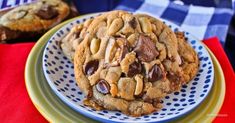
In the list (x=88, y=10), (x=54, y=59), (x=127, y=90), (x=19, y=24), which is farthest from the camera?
(x=88, y=10)

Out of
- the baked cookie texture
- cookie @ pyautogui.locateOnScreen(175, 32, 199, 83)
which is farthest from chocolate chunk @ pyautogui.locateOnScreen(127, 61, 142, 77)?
cookie @ pyautogui.locateOnScreen(175, 32, 199, 83)

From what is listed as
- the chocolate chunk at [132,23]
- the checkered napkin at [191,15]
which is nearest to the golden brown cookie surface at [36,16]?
the checkered napkin at [191,15]

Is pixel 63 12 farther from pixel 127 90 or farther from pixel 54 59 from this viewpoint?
pixel 127 90

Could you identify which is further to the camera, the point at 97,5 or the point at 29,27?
the point at 97,5

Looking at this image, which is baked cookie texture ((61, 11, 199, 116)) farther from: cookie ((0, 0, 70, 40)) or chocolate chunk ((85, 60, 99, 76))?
cookie ((0, 0, 70, 40))

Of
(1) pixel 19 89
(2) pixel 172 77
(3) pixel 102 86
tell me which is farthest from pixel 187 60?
(1) pixel 19 89

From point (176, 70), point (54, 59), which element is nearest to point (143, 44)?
point (176, 70)
